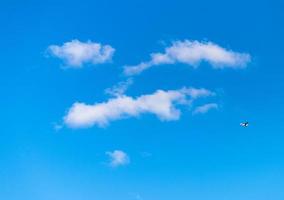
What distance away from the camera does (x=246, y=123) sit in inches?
4766

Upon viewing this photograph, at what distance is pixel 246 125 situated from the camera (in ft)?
394

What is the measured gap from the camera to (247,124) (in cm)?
12131

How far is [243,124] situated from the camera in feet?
392

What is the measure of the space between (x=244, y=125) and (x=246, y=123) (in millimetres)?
3142

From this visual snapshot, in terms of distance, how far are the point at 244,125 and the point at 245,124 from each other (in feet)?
3.84

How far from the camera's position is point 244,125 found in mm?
119375

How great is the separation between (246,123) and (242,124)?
366 cm

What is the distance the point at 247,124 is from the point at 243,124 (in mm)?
4387

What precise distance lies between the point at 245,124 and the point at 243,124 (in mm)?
1642

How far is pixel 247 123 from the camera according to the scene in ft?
398

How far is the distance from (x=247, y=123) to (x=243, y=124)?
452 centimetres

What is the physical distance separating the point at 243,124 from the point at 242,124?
67cm

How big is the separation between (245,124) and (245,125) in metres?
0.77

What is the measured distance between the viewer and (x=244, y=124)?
392 feet
